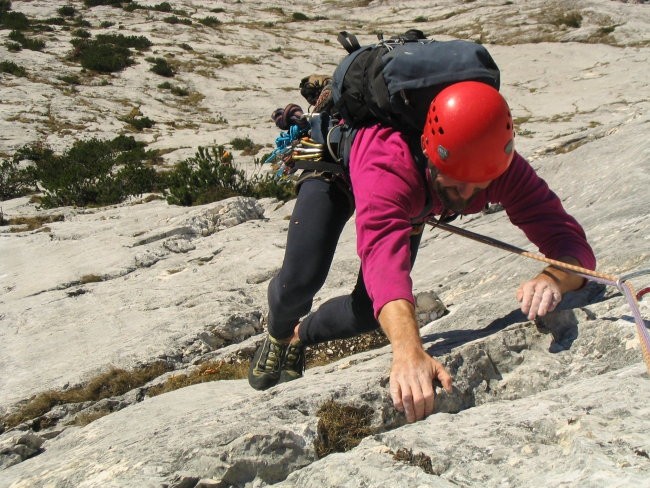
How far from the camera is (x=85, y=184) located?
45.8ft

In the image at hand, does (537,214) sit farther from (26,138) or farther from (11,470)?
(26,138)

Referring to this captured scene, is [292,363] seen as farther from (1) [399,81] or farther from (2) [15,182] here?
(2) [15,182]

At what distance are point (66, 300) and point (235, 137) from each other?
1281 cm

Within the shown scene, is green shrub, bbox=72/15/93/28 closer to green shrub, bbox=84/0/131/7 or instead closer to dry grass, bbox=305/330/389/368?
green shrub, bbox=84/0/131/7

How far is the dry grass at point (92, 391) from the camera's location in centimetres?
442

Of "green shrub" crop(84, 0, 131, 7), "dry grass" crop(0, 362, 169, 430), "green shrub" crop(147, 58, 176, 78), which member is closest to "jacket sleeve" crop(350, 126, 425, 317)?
"dry grass" crop(0, 362, 169, 430)

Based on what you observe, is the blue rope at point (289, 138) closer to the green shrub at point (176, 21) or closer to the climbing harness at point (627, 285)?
the climbing harness at point (627, 285)

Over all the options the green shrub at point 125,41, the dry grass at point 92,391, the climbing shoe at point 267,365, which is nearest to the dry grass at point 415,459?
the climbing shoe at point 267,365

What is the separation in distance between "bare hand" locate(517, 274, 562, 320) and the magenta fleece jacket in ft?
1.06

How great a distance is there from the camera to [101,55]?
28078mm

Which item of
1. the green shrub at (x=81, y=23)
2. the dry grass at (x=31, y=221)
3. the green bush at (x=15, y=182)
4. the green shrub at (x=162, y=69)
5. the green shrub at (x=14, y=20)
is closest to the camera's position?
the dry grass at (x=31, y=221)

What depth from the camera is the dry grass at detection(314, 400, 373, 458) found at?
2.29 meters

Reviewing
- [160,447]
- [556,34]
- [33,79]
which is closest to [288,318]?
[160,447]

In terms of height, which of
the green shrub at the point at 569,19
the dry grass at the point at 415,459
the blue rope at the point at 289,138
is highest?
the green shrub at the point at 569,19
